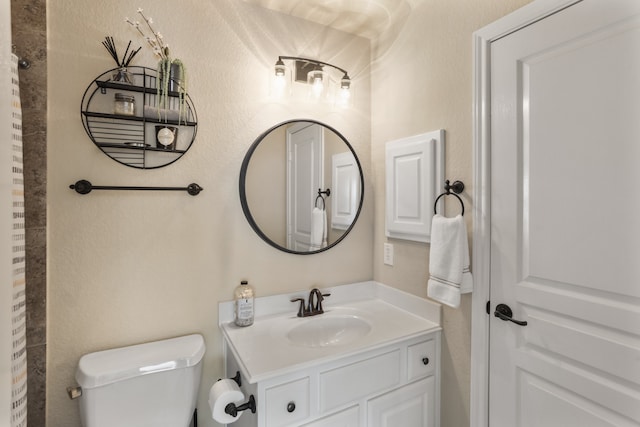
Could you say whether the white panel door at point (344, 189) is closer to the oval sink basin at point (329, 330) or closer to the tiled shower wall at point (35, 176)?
the oval sink basin at point (329, 330)

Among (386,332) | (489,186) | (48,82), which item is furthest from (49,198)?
(489,186)

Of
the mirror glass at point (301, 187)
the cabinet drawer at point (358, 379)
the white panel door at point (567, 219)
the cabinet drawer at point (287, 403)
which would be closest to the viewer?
the white panel door at point (567, 219)

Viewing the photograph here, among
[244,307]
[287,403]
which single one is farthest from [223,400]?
[244,307]

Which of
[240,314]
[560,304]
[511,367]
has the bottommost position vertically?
[511,367]

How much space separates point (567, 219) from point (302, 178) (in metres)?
1.13

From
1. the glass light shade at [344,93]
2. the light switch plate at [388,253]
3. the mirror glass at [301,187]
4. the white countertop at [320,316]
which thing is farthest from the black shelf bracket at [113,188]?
the light switch plate at [388,253]

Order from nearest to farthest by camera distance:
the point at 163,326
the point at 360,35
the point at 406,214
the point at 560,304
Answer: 1. the point at 560,304
2. the point at 163,326
3. the point at 406,214
4. the point at 360,35

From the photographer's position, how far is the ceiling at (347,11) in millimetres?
1586

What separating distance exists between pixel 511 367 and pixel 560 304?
33 centimetres

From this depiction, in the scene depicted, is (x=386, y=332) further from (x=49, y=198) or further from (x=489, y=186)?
(x=49, y=198)

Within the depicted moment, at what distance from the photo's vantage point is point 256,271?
1.60 m

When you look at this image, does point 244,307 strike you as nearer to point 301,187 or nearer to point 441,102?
point 301,187

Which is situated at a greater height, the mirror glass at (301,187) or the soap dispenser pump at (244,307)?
the mirror glass at (301,187)

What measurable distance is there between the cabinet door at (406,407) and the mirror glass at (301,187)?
30.8 inches
